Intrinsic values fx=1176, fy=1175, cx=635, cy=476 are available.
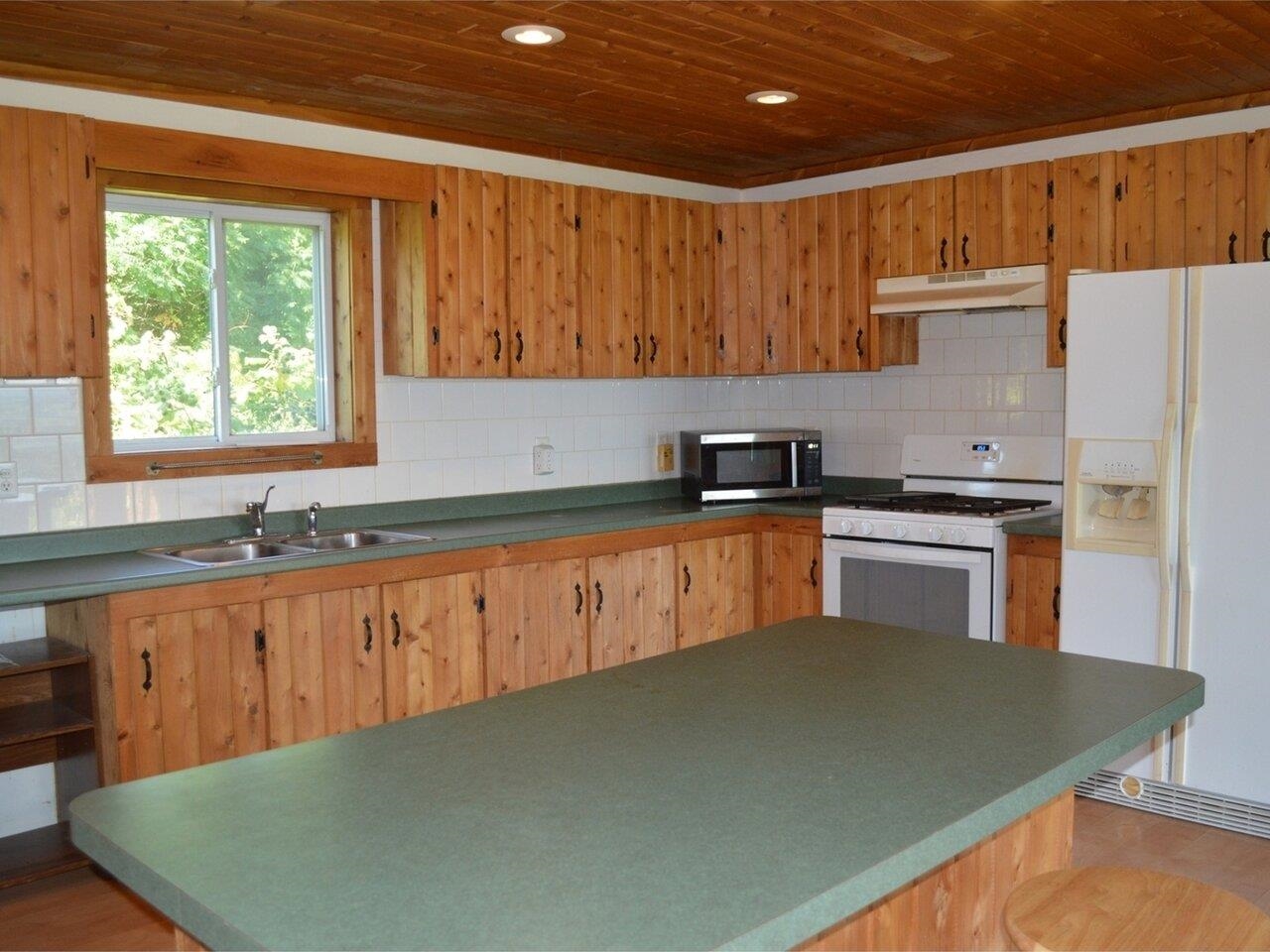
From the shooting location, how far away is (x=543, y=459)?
514 centimetres

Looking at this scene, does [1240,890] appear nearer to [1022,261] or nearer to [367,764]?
[1022,261]

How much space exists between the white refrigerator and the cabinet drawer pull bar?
8.94ft

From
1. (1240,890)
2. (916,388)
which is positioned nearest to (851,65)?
(916,388)

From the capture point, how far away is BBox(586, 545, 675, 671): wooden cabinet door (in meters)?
4.65

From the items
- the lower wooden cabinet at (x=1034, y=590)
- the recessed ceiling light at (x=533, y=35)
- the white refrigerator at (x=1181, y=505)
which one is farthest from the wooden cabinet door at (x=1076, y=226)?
Result: the recessed ceiling light at (x=533, y=35)

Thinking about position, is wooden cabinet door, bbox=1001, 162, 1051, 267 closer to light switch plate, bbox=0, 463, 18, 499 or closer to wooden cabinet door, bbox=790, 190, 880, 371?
wooden cabinet door, bbox=790, 190, 880, 371

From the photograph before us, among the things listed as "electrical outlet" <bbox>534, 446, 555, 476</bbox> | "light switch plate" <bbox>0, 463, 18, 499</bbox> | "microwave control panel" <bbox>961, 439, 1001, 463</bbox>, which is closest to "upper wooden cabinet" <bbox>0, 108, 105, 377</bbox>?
"light switch plate" <bbox>0, 463, 18, 499</bbox>

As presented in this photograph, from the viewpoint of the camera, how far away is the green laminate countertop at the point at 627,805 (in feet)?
3.95

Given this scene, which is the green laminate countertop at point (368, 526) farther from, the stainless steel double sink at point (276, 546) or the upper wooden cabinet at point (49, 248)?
the upper wooden cabinet at point (49, 248)

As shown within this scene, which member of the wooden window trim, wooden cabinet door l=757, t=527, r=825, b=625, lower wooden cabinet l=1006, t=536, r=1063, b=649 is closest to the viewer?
the wooden window trim

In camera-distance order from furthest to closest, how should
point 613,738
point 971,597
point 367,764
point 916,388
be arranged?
point 916,388 < point 971,597 < point 613,738 < point 367,764

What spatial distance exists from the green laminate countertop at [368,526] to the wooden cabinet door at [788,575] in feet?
0.42

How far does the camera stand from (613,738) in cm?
179

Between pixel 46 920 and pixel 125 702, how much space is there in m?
0.61
